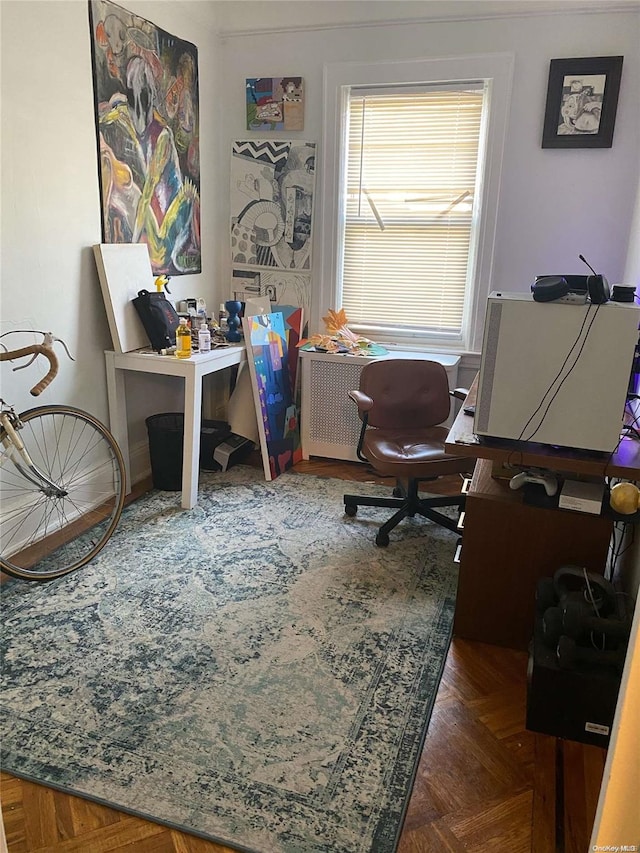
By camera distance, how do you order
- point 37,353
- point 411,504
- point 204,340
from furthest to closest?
1. point 204,340
2. point 411,504
3. point 37,353

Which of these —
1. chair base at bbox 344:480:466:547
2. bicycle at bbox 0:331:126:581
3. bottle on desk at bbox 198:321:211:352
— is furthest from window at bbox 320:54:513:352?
bicycle at bbox 0:331:126:581

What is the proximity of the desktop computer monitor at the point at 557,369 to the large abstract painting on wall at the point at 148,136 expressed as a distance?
6.68ft

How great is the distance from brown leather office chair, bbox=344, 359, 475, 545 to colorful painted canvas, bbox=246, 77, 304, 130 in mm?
1742

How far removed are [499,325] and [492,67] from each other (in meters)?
2.24

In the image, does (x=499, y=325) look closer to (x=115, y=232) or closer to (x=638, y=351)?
(x=638, y=351)

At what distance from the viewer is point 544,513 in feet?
6.77

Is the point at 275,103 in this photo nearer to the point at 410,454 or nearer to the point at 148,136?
the point at 148,136

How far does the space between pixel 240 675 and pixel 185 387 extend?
1524 mm

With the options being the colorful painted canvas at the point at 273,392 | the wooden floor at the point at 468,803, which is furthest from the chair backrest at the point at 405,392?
the wooden floor at the point at 468,803

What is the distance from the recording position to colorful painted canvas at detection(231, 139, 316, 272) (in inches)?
153

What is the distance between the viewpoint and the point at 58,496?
8.57 feet

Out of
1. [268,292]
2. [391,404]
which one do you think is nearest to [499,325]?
[391,404]

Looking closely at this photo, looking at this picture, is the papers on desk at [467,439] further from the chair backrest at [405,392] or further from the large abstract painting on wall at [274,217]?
the large abstract painting on wall at [274,217]

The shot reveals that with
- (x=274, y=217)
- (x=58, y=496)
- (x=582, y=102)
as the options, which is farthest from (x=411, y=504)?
(x=582, y=102)
